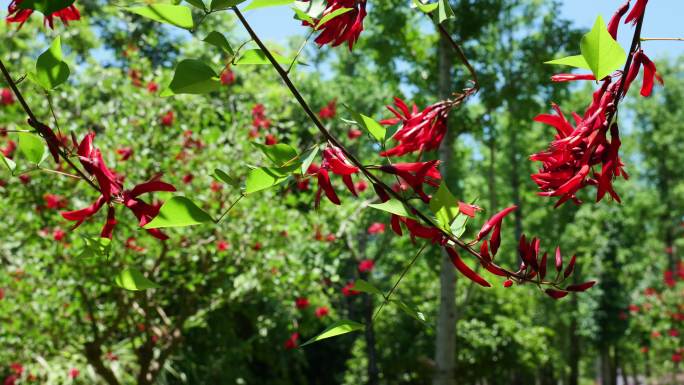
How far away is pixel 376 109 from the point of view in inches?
448

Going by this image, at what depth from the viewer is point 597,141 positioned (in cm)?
59

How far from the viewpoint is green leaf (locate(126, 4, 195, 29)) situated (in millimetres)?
507

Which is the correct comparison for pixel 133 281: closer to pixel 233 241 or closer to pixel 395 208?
pixel 395 208

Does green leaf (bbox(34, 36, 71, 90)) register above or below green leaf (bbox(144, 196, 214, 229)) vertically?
above

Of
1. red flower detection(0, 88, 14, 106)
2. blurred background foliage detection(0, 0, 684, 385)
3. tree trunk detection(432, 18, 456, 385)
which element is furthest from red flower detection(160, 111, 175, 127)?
tree trunk detection(432, 18, 456, 385)

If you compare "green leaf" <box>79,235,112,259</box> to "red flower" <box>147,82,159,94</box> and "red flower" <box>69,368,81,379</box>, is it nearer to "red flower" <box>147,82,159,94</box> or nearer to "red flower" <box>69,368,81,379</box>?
"red flower" <box>147,82,159,94</box>

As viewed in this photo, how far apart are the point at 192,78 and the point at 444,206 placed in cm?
25

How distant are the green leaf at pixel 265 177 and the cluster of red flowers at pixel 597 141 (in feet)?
0.82

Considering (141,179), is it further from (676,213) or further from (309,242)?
(676,213)

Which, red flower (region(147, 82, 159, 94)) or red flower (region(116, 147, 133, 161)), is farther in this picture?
red flower (region(147, 82, 159, 94))

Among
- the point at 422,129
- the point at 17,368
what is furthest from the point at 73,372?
the point at 422,129

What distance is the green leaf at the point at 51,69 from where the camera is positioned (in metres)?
0.64

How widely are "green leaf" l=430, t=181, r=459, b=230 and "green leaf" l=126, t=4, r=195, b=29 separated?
0.26m

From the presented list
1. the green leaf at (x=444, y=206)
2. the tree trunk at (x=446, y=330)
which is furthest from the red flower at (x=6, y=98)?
the green leaf at (x=444, y=206)
